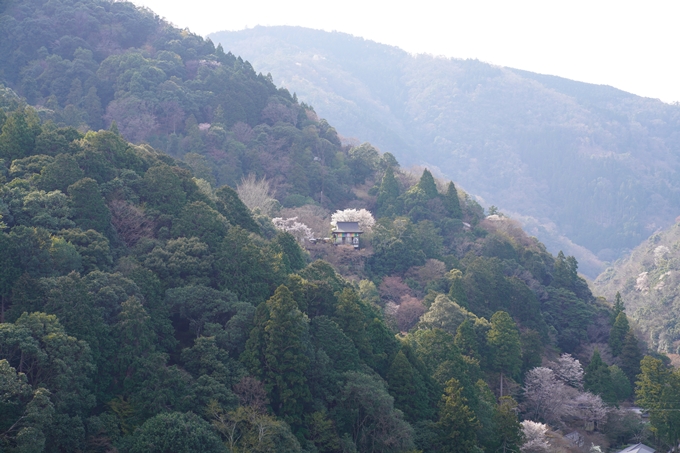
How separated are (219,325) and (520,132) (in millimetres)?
149516

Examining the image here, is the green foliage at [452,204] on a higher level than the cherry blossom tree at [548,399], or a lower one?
higher

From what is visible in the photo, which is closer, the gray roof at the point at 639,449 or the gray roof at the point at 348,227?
the gray roof at the point at 639,449

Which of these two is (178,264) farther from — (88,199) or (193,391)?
(193,391)

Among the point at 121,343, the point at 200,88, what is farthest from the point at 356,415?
the point at 200,88

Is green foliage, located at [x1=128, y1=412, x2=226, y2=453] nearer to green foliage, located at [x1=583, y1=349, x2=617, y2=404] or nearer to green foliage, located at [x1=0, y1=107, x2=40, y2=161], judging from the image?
green foliage, located at [x1=0, y1=107, x2=40, y2=161]

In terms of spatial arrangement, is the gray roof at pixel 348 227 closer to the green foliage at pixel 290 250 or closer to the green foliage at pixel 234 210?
the green foliage at pixel 234 210

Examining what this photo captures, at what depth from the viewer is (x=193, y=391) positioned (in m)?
25.7

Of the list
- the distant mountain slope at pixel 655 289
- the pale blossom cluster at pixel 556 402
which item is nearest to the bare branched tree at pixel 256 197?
the pale blossom cluster at pixel 556 402

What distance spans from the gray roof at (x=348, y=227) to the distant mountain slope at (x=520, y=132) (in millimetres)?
74116

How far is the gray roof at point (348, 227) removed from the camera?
52500 millimetres

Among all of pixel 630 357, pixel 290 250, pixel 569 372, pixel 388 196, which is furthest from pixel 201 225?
pixel 388 196

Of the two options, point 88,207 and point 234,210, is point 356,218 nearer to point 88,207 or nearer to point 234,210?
point 234,210

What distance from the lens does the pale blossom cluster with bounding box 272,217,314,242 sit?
50.7 metres

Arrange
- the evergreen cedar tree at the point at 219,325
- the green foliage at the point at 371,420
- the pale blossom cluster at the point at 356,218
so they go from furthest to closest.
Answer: the pale blossom cluster at the point at 356,218 < the green foliage at the point at 371,420 < the evergreen cedar tree at the point at 219,325
